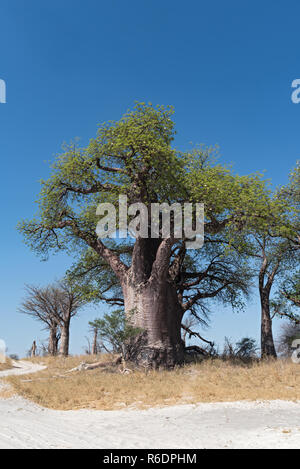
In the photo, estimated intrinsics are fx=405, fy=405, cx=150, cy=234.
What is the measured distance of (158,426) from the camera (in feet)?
27.9

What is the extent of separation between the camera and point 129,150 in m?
18.0

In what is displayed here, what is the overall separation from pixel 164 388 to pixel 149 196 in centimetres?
870

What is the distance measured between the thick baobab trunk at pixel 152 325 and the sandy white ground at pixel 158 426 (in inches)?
249

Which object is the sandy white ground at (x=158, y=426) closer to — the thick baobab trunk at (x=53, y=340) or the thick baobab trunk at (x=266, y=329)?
the thick baobab trunk at (x=266, y=329)

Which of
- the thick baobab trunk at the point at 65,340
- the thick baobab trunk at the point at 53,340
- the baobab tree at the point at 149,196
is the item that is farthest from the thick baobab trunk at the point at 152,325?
the thick baobab trunk at the point at 53,340

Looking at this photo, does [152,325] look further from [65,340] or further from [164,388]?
[65,340]

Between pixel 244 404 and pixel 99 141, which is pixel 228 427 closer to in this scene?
pixel 244 404

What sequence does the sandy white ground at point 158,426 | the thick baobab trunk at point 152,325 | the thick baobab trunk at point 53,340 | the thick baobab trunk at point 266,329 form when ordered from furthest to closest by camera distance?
1. the thick baobab trunk at point 53,340
2. the thick baobab trunk at point 266,329
3. the thick baobab trunk at point 152,325
4. the sandy white ground at point 158,426

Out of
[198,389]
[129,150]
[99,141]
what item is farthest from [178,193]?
[198,389]

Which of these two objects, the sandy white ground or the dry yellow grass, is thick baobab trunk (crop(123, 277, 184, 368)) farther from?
the sandy white ground

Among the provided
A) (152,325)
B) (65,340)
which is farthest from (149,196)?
(65,340)

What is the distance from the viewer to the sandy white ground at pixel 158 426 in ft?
22.1

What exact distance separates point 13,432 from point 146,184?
12524mm

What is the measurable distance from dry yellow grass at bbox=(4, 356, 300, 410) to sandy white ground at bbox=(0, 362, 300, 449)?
0.68 metres
